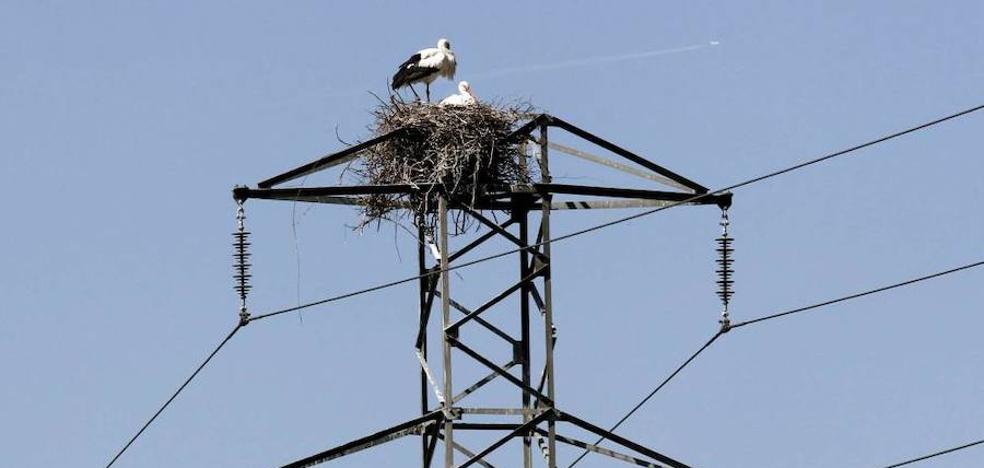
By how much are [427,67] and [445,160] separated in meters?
4.93

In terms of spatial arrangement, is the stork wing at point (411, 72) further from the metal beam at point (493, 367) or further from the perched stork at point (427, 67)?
the metal beam at point (493, 367)

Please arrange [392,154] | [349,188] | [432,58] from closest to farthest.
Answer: [349,188] → [392,154] → [432,58]

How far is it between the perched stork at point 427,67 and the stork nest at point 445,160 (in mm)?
3036

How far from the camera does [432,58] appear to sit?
31.7m

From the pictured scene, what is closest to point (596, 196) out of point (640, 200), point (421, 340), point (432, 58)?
point (640, 200)

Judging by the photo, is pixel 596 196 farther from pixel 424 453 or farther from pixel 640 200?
pixel 424 453

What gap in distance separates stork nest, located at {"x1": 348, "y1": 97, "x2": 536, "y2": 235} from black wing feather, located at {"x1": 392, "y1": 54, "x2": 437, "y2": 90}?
2865mm

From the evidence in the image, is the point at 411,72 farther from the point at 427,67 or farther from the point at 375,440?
the point at 375,440

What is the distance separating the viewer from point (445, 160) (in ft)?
87.7

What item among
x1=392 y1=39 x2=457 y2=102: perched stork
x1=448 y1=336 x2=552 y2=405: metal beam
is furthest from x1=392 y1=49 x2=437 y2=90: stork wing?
x1=448 y1=336 x2=552 y2=405: metal beam

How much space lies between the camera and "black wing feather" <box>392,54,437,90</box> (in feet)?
101

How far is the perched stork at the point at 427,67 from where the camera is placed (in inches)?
1223

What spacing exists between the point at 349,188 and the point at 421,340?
2.06 m

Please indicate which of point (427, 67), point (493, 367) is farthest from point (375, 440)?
point (427, 67)
